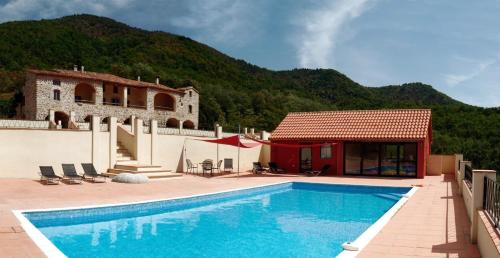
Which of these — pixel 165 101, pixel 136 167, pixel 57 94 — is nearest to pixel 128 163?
pixel 136 167

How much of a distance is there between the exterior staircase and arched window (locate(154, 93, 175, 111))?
30.4m

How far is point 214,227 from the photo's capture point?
31.9ft

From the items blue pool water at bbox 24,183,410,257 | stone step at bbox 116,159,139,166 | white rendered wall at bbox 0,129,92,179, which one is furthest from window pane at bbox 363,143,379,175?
white rendered wall at bbox 0,129,92,179

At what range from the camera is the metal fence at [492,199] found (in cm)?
558

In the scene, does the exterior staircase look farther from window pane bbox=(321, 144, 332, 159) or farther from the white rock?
window pane bbox=(321, 144, 332, 159)

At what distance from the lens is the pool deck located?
250 inches

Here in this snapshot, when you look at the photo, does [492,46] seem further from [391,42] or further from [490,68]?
[391,42]

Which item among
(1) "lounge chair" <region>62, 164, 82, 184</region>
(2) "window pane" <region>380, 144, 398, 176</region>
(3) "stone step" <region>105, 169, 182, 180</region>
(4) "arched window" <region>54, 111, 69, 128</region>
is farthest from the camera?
(4) "arched window" <region>54, 111, 69, 128</region>

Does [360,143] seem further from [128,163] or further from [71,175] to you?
[71,175]

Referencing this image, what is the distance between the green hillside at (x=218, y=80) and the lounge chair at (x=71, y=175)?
28.3m

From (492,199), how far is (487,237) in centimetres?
82

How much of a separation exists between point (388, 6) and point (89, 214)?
1459 cm

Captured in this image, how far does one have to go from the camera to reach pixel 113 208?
1020 cm

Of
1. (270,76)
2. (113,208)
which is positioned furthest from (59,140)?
(270,76)
